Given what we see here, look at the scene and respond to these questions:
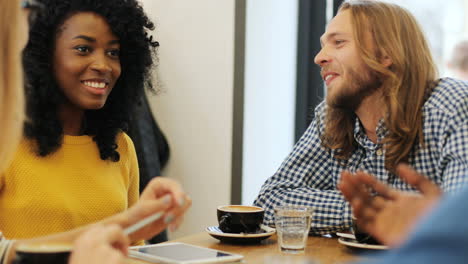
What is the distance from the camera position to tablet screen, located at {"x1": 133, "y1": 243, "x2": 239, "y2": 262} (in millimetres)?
1150

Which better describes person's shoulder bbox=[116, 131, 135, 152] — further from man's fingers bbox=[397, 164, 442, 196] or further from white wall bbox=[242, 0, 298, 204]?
man's fingers bbox=[397, 164, 442, 196]

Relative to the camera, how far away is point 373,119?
187cm

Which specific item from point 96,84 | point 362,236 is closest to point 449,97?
point 362,236

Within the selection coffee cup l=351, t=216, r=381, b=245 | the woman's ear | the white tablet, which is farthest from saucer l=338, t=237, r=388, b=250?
the woman's ear

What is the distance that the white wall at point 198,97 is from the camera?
266 centimetres

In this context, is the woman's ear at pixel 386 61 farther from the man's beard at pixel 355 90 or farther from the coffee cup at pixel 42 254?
the coffee cup at pixel 42 254

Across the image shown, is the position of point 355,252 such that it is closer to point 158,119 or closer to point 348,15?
point 348,15

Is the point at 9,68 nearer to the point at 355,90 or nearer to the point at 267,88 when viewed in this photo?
the point at 355,90

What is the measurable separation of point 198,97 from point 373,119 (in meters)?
1.07

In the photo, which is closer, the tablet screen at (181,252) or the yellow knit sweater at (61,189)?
the tablet screen at (181,252)

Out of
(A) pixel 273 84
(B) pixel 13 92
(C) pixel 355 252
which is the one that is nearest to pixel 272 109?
(A) pixel 273 84

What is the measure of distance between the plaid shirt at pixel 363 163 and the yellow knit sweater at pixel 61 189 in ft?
1.40

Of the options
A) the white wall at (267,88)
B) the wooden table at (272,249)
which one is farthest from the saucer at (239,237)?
the white wall at (267,88)

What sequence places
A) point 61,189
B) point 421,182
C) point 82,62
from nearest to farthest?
point 421,182
point 61,189
point 82,62
